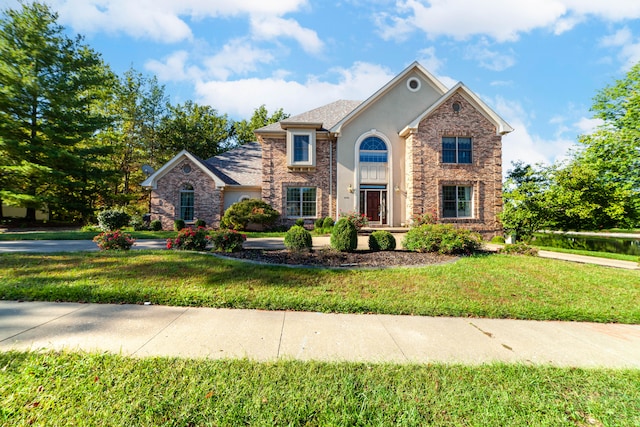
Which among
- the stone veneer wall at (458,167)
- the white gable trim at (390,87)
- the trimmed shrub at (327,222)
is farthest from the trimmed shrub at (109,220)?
the stone veneer wall at (458,167)

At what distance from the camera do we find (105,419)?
5.93 ft

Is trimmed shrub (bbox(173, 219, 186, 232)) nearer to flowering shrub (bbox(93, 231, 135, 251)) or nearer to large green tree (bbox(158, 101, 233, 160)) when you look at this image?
flowering shrub (bbox(93, 231, 135, 251))

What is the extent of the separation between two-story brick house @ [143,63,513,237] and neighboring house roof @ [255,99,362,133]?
15 centimetres

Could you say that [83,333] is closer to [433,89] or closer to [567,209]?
[567,209]

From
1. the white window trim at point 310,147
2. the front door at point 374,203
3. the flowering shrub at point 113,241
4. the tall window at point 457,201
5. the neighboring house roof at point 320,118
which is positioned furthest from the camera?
the front door at point 374,203

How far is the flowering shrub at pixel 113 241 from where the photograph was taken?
7.71 metres

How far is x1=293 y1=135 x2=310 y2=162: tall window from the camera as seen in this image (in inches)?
640

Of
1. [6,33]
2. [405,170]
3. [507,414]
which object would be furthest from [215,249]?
[6,33]

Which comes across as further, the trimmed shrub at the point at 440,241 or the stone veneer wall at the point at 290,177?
the stone veneer wall at the point at 290,177

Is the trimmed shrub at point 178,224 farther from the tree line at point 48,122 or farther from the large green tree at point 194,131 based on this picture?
the large green tree at point 194,131

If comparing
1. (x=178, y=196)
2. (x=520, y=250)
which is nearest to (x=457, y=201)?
(x=520, y=250)

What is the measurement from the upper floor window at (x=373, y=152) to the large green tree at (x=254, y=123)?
15181 millimetres

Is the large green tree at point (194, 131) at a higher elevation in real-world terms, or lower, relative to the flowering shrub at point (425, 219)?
higher

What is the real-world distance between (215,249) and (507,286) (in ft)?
26.2
